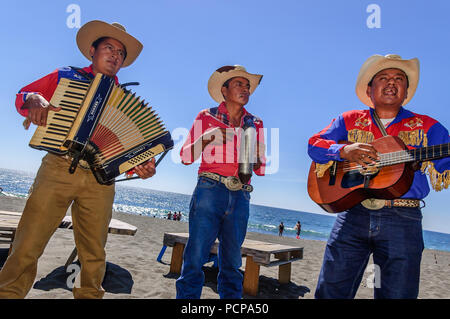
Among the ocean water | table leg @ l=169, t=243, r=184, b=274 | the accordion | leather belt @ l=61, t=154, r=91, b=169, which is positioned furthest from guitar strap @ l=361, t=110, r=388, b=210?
the ocean water

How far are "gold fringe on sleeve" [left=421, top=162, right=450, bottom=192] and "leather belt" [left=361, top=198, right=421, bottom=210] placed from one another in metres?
0.25

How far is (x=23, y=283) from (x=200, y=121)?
230cm

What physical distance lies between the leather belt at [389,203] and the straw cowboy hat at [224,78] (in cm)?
202

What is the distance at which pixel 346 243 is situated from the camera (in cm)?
239

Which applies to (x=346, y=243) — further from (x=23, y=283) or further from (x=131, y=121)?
(x=23, y=283)

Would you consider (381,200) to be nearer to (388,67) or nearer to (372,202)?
(372,202)

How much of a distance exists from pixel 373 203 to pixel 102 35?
317cm

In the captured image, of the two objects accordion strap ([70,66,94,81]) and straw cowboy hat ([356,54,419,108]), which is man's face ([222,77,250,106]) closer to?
straw cowboy hat ([356,54,419,108])

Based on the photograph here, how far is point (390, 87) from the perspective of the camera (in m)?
2.65

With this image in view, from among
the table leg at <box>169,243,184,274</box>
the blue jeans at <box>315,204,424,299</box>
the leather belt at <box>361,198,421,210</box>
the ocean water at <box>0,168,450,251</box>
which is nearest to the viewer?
the blue jeans at <box>315,204,424,299</box>

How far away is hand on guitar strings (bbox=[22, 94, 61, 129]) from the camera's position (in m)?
2.41

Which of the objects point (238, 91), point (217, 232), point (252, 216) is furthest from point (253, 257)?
point (252, 216)

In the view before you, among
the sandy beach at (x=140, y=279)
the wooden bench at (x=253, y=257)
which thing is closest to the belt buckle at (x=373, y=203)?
the wooden bench at (x=253, y=257)

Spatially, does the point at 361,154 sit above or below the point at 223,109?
below
